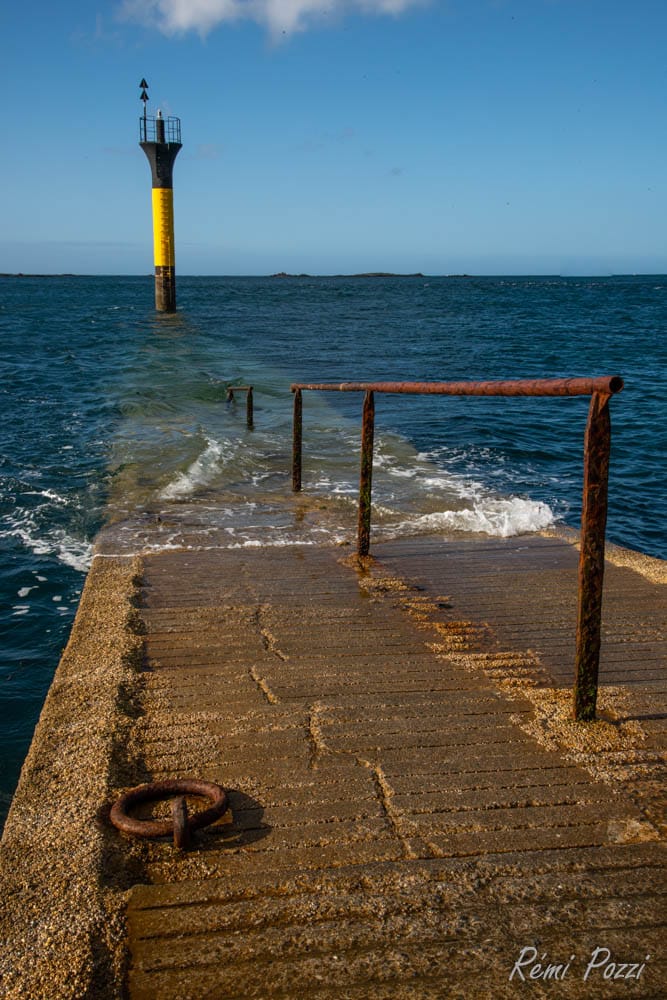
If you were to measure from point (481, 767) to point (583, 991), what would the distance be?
103 centimetres

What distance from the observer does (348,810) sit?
2.72 metres

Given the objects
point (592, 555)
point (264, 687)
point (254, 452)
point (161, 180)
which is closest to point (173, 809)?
point (264, 687)

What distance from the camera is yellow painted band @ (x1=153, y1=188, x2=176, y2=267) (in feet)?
111

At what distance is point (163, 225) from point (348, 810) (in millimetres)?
35241

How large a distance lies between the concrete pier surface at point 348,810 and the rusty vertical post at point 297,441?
385 centimetres

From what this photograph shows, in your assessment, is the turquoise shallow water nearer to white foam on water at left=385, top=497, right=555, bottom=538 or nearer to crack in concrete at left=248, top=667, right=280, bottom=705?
white foam on water at left=385, top=497, right=555, bottom=538

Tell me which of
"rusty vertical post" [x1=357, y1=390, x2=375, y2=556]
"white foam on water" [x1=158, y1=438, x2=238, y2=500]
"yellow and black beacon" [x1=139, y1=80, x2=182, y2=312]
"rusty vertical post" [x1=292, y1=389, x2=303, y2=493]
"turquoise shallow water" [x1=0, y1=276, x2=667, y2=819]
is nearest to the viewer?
"rusty vertical post" [x1=357, y1=390, x2=375, y2=556]

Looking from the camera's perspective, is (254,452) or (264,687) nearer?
(264,687)

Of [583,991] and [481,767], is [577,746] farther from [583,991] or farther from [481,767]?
[583,991]

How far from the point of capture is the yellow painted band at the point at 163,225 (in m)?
33.8

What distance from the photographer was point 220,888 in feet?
7.67

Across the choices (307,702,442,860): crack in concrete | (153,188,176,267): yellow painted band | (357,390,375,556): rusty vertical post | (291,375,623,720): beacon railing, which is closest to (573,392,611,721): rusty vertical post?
(291,375,623,720): beacon railing

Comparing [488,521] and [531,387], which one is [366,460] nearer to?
[488,521]

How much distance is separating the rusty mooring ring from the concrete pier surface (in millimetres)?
63
